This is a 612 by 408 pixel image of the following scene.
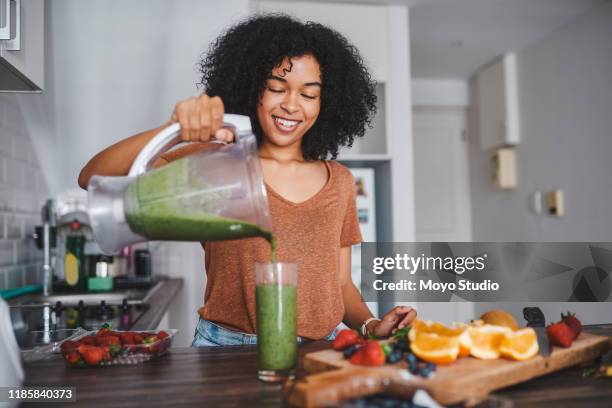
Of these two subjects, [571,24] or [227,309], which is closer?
[227,309]

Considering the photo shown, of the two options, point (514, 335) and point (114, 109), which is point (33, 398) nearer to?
point (514, 335)

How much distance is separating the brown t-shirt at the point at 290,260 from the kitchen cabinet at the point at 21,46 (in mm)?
444

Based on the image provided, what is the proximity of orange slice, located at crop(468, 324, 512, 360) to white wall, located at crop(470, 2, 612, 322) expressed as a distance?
2.73 metres

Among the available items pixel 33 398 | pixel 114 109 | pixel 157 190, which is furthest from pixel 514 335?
pixel 114 109

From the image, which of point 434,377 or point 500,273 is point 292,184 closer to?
point 434,377

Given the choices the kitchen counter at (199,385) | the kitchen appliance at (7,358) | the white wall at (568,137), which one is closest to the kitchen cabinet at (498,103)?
the white wall at (568,137)

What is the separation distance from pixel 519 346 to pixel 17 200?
1948mm

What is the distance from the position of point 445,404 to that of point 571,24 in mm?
3456

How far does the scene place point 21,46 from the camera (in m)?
1.36

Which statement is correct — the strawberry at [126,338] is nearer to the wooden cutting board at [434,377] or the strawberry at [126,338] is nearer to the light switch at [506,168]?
the wooden cutting board at [434,377]

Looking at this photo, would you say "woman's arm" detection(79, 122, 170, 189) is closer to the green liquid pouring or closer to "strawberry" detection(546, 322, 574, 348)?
the green liquid pouring

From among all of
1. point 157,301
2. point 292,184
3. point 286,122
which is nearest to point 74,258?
point 157,301

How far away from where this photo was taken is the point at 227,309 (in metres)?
1.32

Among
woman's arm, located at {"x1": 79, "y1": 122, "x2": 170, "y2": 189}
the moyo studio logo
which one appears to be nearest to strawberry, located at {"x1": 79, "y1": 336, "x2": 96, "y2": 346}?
woman's arm, located at {"x1": 79, "y1": 122, "x2": 170, "y2": 189}
